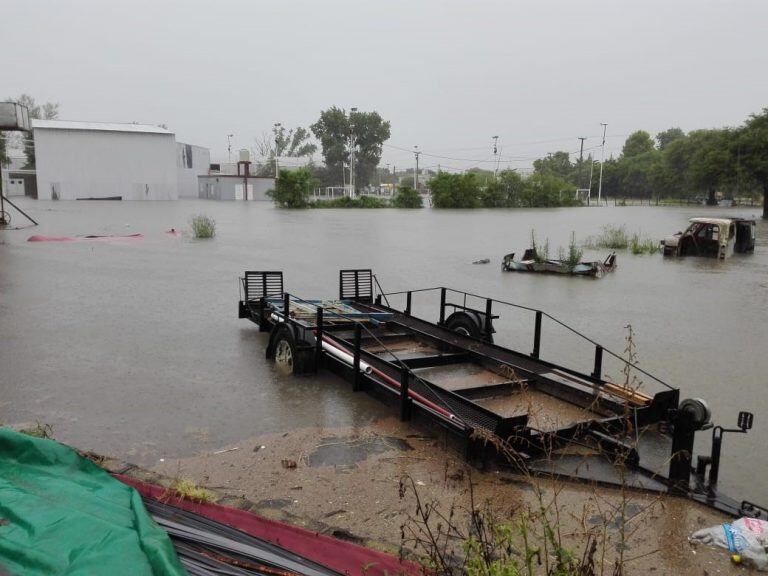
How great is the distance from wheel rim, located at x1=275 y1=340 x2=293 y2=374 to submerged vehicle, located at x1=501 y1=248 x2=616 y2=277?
1133 centimetres

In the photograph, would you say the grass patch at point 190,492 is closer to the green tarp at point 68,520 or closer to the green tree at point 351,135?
the green tarp at point 68,520

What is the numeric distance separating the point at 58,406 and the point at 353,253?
1542 cm

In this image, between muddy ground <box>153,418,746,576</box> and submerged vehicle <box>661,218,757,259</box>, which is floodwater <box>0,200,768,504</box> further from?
submerged vehicle <box>661,218,757,259</box>

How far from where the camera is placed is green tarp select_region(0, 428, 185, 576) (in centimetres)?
292

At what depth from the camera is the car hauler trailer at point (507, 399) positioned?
4.44 metres

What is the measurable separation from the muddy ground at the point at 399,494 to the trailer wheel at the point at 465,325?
2.53 meters

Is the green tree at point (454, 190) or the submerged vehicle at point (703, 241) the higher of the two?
the green tree at point (454, 190)

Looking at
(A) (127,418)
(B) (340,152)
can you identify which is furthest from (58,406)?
(B) (340,152)

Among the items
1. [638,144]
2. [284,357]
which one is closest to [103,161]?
[284,357]

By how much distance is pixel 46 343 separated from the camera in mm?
8328

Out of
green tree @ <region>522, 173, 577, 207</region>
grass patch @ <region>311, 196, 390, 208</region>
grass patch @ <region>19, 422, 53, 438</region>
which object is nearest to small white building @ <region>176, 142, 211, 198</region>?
grass patch @ <region>311, 196, 390, 208</region>

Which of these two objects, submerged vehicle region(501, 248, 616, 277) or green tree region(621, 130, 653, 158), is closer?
submerged vehicle region(501, 248, 616, 277)

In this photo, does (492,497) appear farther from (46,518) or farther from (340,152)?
(340,152)

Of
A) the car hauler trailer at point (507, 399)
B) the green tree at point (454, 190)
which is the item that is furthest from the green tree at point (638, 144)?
the car hauler trailer at point (507, 399)
